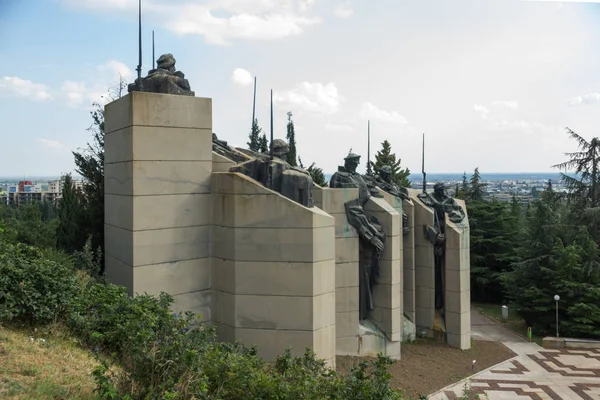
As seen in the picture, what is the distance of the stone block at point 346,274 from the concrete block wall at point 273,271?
3798 mm

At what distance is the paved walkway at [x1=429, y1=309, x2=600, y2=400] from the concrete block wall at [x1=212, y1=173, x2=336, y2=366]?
4.70 metres

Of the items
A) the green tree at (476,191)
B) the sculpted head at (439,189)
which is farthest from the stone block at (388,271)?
the green tree at (476,191)

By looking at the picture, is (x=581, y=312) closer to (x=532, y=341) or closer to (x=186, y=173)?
(x=532, y=341)

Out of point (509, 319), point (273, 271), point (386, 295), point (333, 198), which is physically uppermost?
point (333, 198)

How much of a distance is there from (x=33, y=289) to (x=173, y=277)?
2.81 metres

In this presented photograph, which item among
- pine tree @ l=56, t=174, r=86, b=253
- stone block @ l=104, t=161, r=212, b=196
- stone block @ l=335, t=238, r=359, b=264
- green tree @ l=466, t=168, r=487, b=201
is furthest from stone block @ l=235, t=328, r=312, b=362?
green tree @ l=466, t=168, r=487, b=201

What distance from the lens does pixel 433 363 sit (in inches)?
583

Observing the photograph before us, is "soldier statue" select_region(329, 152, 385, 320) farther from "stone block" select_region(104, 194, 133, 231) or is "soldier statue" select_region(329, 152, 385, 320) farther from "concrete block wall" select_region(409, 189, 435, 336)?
"stone block" select_region(104, 194, 133, 231)

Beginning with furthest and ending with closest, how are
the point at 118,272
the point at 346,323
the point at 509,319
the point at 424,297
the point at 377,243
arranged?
the point at 509,319 < the point at 424,297 < the point at 377,243 < the point at 346,323 < the point at 118,272

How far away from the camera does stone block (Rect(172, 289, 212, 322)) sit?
9.46 meters

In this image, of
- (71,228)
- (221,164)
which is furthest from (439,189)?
(71,228)

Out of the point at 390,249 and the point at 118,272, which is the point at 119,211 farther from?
the point at 390,249

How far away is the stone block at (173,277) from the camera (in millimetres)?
9023

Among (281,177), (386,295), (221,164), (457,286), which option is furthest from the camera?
(457,286)
